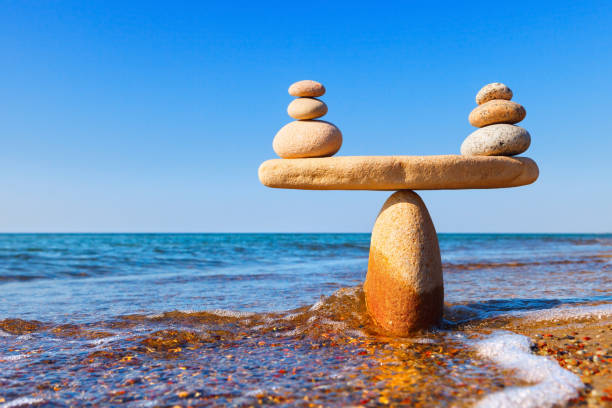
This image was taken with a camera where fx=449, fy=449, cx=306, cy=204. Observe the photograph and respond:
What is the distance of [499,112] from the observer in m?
5.72

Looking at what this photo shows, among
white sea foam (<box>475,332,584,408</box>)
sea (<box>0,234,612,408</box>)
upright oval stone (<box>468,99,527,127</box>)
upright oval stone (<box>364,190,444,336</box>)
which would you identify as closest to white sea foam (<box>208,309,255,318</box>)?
sea (<box>0,234,612,408</box>)

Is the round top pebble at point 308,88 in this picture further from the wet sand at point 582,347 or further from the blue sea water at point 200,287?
the wet sand at point 582,347

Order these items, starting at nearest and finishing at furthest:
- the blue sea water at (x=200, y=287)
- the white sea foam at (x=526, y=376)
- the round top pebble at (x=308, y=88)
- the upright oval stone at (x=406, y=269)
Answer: the white sea foam at (x=526, y=376) → the upright oval stone at (x=406, y=269) → the round top pebble at (x=308, y=88) → the blue sea water at (x=200, y=287)

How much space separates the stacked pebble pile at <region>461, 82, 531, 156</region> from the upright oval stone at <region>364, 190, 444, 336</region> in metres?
1.07

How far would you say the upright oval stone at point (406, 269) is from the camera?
5.36m

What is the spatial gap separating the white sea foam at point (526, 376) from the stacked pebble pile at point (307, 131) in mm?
2923

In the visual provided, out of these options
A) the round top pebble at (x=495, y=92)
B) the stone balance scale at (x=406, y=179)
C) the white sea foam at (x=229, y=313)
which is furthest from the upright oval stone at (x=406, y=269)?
the white sea foam at (x=229, y=313)

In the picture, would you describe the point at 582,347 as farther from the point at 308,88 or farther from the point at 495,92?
the point at 308,88

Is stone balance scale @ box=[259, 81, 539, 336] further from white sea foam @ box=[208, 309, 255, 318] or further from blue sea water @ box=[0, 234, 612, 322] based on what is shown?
blue sea water @ box=[0, 234, 612, 322]

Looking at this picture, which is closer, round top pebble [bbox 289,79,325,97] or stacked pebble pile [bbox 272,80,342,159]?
stacked pebble pile [bbox 272,80,342,159]

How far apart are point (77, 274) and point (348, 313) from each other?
10316 millimetres

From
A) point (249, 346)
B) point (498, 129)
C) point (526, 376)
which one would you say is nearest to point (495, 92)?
point (498, 129)

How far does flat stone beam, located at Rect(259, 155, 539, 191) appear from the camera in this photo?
5.21 m

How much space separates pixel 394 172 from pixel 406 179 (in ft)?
0.57
